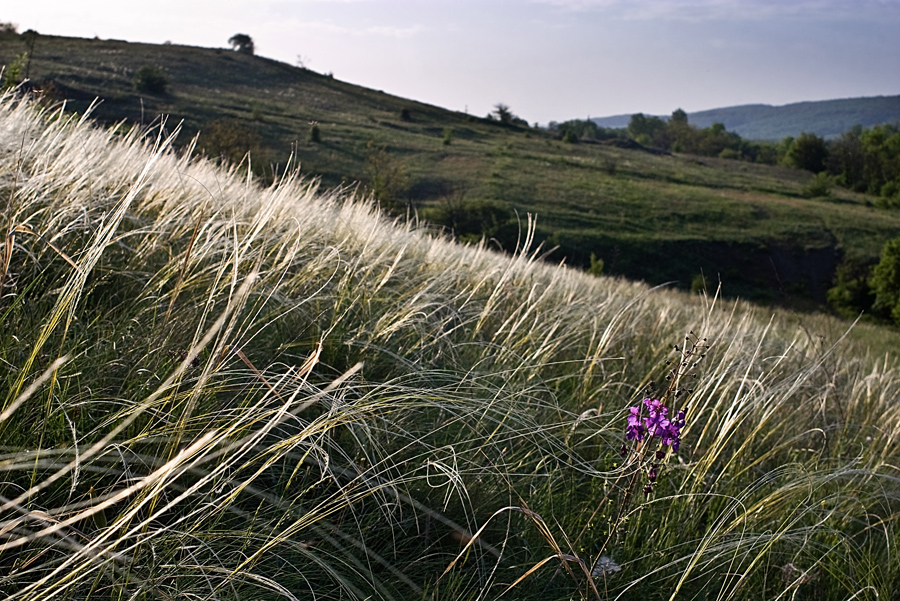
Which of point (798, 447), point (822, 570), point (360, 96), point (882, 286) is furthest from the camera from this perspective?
point (360, 96)

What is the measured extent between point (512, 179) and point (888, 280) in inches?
926

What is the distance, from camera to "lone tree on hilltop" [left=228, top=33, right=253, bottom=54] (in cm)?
6631

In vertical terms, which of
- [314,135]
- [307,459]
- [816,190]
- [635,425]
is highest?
[816,190]

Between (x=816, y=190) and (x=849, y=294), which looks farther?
(x=816, y=190)

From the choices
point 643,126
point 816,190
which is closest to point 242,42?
point 816,190

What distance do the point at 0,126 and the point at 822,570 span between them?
346 centimetres

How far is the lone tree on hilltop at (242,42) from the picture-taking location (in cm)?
6631

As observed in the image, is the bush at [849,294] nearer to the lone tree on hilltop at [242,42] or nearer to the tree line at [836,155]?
the tree line at [836,155]

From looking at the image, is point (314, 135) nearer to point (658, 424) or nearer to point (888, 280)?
point (888, 280)

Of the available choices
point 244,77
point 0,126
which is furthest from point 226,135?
point 244,77

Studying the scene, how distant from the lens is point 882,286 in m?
32.2

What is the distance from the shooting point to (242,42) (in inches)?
2628

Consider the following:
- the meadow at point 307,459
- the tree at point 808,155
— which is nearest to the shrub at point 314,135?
the meadow at point 307,459

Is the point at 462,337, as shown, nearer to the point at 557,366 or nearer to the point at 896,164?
the point at 557,366
